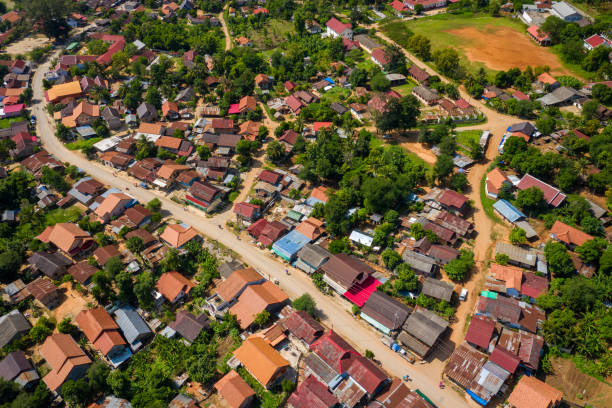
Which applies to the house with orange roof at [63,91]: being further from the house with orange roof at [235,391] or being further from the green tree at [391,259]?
the green tree at [391,259]

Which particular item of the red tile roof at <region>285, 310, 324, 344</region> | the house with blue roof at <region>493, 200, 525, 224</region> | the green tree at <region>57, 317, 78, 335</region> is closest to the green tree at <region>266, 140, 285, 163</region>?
the red tile roof at <region>285, 310, 324, 344</region>

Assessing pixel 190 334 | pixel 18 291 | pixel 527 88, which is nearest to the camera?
pixel 190 334

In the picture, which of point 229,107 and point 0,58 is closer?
point 229,107

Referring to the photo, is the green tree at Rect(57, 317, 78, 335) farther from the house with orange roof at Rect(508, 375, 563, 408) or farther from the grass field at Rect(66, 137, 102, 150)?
the house with orange roof at Rect(508, 375, 563, 408)

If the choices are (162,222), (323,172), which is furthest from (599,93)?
(162,222)

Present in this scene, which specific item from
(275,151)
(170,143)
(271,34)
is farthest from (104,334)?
(271,34)

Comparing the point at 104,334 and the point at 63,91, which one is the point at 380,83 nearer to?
the point at 104,334

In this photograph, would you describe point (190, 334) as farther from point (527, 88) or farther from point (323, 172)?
point (527, 88)
